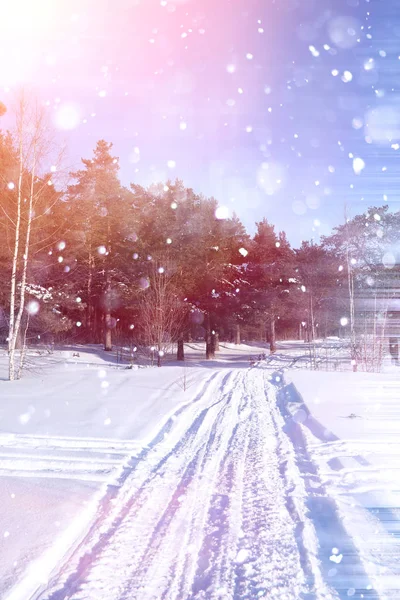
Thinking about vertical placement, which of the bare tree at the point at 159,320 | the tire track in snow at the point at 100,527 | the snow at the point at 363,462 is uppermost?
the bare tree at the point at 159,320

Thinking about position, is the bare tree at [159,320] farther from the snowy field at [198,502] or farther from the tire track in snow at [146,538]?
the tire track in snow at [146,538]

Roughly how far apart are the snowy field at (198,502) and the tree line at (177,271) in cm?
1241

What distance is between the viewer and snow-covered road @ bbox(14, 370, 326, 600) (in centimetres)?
282

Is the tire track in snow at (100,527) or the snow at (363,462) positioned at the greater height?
the snow at (363,462)

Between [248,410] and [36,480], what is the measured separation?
539 cm

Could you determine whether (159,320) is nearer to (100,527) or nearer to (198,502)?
(198,502)

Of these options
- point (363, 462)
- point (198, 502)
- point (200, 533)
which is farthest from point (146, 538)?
point (363, 462)

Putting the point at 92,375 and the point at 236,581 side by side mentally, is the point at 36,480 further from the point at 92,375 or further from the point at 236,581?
the point at 92,375

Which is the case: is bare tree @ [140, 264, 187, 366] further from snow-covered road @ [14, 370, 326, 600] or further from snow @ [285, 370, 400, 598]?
snow-covered road @ [14, 370, 326, 600]

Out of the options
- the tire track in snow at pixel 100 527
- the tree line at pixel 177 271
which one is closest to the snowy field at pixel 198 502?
the tire track in snow at pixel 100 527

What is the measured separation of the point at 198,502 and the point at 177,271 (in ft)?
83.7

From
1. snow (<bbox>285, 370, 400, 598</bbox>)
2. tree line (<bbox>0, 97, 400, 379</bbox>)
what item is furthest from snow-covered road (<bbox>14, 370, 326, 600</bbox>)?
tree line (<bbox>0, 97, 400, 379</bbox>)

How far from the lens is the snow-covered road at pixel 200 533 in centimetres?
282

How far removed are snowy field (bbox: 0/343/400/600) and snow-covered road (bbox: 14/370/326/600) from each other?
0.04ft
